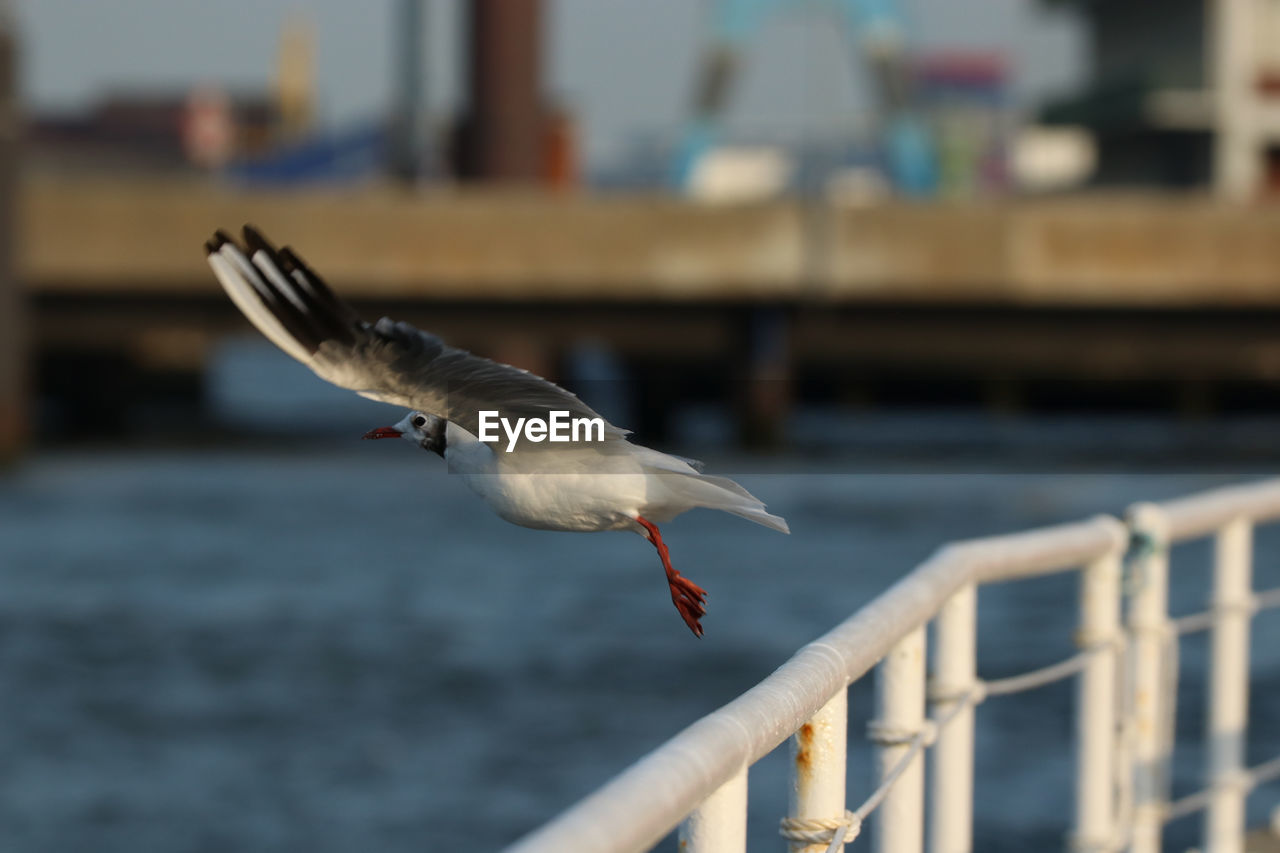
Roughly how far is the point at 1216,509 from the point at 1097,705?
0.80 meters

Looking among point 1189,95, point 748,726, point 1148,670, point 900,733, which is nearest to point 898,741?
point 900,733

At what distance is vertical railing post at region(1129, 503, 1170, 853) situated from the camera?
5609 millimetres

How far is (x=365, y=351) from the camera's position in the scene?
125cm

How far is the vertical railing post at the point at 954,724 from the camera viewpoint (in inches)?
171

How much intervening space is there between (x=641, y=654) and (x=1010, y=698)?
6118 mm

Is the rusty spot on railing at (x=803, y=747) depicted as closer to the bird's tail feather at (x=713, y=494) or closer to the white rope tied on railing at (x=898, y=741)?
the white rope tied on railing at (x=898, y=741)

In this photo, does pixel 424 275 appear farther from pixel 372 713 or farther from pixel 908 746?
pixel 908 746

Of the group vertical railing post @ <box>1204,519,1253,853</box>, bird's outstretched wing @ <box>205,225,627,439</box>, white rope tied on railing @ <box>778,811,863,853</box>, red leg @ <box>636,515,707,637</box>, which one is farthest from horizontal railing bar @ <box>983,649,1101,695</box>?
bird's outstretched wing @ <box>205,225,627,439</box>

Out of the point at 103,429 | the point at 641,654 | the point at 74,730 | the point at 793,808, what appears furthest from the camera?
the point at 103,429

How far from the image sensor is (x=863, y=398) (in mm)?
52031

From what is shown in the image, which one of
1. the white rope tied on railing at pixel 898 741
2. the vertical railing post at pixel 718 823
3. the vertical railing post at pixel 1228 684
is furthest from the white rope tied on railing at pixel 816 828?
the vertical railing post at pixel 1228 684

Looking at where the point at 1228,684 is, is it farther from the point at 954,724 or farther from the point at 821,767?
the point at 821,767

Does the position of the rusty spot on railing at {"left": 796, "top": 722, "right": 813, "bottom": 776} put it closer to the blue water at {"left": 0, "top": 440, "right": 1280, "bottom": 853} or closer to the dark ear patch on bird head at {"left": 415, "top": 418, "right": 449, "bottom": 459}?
the blue water at {"left": 0, "top": 440, "right": 1280, "bottom": 853}

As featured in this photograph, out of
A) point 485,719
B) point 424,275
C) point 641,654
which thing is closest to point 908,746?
point 485,719
